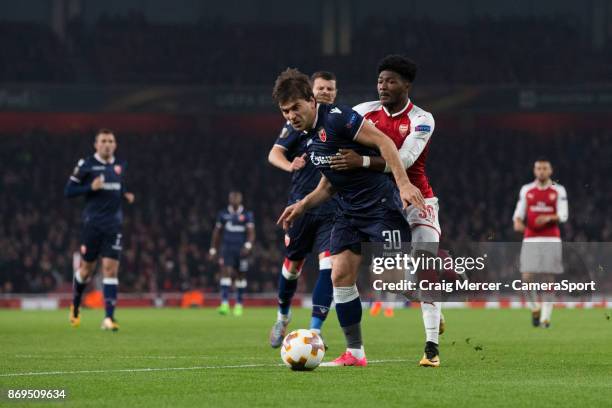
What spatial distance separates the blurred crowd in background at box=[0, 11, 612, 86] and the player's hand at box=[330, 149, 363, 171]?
83.3ft

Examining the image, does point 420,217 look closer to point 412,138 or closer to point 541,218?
point 412,138

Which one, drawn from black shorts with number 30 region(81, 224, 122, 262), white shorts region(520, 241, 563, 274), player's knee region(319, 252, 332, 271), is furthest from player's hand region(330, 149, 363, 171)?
white shorts region(520, 241, 563, 274)

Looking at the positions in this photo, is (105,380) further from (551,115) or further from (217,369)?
(551,115)

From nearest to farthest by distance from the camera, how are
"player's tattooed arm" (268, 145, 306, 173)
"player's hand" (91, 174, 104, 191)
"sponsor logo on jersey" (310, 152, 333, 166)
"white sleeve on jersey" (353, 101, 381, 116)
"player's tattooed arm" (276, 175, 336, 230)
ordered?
"sponsor logo on jersey" (310, 152, 333, 166)
"player's tattooed arm" (276, 175, 336, 230)
"white sleeve on jersey" (353, 101, 381, 116)
"player's tattooed arm" (268, 145, 306, 173)
"player's hand" (91, 174, 104, 191)

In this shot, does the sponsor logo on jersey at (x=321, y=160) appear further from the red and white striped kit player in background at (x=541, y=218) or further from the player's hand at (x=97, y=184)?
the red and white striped kit player in background at (x=541, y=218)

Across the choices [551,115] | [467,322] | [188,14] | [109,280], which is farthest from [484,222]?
[109,280]

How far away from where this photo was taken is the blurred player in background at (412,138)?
7.87 metres

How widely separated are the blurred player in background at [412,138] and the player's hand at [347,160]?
2.9 inches

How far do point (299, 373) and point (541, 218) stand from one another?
8434mm

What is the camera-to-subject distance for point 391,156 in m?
7.35

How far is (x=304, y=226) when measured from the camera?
10242mm

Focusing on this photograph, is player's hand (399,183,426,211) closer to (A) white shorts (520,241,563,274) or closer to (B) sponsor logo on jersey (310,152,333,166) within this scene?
(B) sponsor logo on jersey (310,152,333,166)

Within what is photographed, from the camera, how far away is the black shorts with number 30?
14.3 meters

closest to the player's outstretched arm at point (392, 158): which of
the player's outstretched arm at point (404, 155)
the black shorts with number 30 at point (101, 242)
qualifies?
the player's outstretched arm at point (404, 155)
